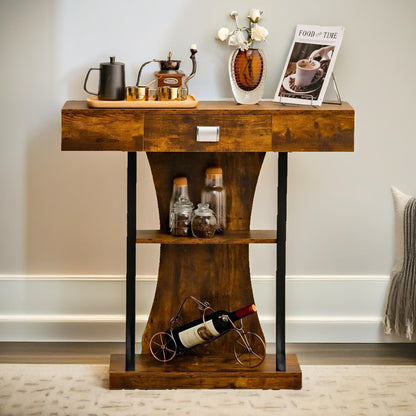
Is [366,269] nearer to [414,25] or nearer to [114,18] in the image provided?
[414,25]

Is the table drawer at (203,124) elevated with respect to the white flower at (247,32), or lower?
lower

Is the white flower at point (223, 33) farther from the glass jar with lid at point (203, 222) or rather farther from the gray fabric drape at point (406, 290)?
the gray fabric drape at point (406, 290)

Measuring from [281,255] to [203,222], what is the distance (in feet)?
1.04

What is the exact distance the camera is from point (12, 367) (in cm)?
326

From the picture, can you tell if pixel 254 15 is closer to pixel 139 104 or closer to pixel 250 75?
pixel 250 75

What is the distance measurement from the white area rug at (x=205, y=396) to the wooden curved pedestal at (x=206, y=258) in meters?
0.26

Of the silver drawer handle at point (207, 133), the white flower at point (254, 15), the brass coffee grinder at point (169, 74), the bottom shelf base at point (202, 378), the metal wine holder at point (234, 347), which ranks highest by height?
the white flower at point (254, 15)

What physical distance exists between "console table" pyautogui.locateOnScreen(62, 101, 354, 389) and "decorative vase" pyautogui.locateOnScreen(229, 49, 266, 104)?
4 cm

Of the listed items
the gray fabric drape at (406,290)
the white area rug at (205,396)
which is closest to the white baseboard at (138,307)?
the gray fabric drape at (406,290)

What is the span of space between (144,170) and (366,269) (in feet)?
3.40

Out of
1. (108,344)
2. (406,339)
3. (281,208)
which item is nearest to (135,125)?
(281,208)

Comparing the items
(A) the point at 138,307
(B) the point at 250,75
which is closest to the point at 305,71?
(B) the point at 250,75

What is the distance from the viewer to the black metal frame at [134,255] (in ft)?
9.87

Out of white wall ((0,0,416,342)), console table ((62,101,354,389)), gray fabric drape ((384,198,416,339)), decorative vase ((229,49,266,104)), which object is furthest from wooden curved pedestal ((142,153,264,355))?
gray fabric drape ((384,198,416,339))
